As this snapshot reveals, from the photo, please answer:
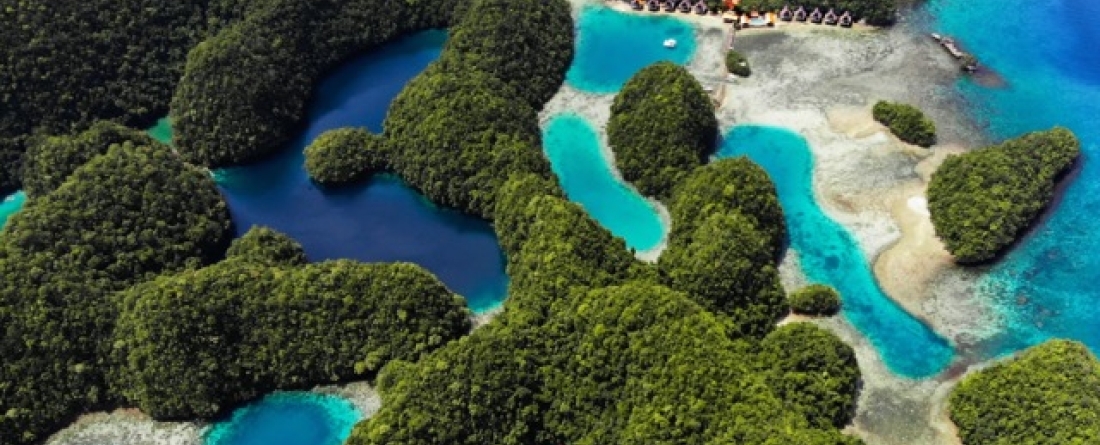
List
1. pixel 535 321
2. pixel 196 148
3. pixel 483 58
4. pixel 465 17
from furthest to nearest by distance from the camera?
pixel 465 17, pixel 483 58, pixel 196 148, pixel 535 321

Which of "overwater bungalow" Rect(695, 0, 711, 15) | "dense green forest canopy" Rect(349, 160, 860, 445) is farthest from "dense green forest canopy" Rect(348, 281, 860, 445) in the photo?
"overwater bungalow" Rect(695, 0, 711, 15)

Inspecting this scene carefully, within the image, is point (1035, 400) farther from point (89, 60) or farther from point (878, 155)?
point (89, 60)

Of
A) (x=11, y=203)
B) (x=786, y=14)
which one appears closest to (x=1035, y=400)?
(x=786, y=14)

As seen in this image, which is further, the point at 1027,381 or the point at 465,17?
the point at 465,17

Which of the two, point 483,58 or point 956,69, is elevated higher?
point 483,58

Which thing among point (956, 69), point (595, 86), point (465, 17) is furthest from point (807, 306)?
→ point (465, 17)

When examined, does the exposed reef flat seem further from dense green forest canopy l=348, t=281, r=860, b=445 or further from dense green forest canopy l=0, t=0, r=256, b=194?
dense green forest canopy l=0, t=0, r=256, b=194

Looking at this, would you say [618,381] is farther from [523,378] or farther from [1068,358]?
[1068,358]
